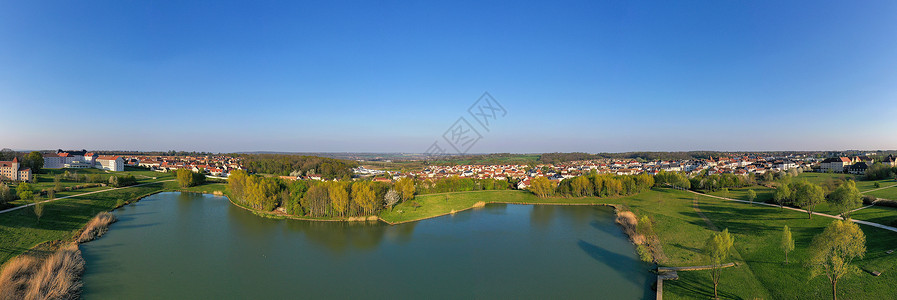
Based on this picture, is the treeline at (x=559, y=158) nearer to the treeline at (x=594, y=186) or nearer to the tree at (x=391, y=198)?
the treeline at (x=594, y=186)

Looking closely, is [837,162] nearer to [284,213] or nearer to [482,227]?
[482,227]

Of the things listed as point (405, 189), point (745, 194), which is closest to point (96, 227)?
point (405, 189)

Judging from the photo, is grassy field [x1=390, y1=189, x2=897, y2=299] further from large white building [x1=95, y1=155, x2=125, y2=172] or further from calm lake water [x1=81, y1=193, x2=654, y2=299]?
large white building [x1=95, y1=155, x2=125, y2=172]

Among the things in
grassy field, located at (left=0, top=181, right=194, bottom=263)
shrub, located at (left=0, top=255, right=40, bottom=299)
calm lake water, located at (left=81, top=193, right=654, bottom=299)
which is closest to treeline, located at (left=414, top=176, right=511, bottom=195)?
calm lake water, located at (left=81, top=193, right=654, bottom=299)

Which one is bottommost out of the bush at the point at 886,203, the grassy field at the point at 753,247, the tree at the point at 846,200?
the grassy field at the point at 753,247

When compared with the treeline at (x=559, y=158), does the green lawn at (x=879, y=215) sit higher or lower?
lower

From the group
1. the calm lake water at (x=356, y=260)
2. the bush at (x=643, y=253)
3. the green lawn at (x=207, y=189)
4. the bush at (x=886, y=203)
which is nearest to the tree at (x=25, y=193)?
the calm lake water at (x=356, y=260)

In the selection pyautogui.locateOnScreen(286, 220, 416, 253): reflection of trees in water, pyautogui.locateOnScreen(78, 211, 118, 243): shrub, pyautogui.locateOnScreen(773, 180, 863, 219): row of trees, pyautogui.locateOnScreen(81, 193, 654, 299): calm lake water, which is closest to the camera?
pyautogui.locateOnScreen(81, 193, 654, 299): calm lake water
